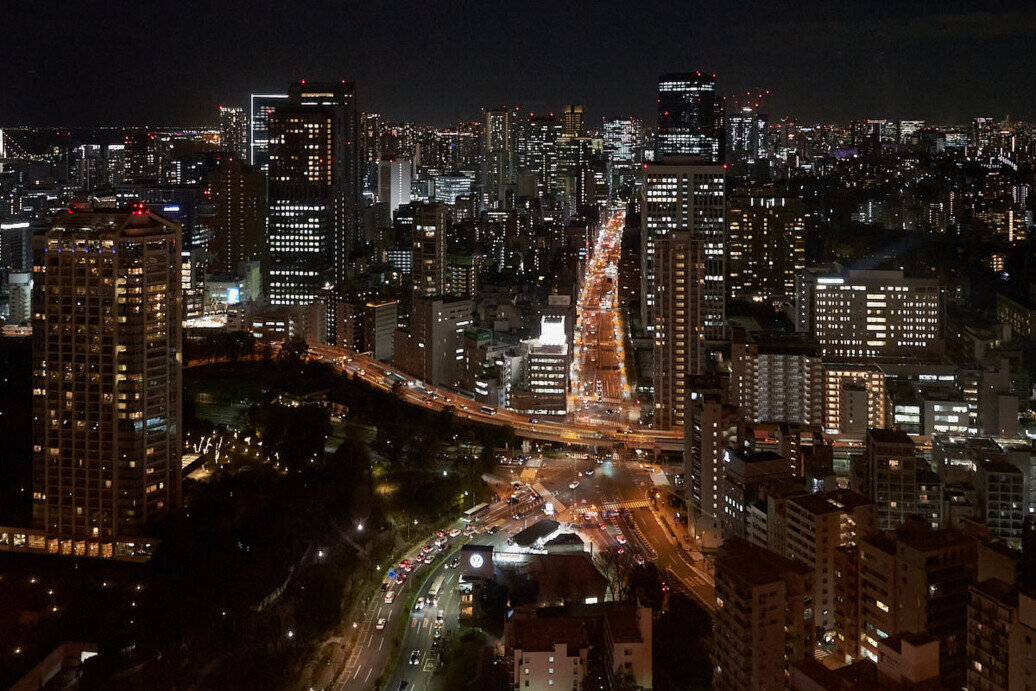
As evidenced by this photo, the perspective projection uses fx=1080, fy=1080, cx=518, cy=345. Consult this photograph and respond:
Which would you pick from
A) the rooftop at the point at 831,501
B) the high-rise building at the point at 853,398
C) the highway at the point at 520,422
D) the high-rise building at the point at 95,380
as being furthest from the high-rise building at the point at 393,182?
the rooftop at the point at 831,501

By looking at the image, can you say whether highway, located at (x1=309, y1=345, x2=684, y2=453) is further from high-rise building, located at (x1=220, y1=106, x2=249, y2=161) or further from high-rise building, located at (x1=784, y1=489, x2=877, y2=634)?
high-rise building, located at (x1=220, y1=106, x2=249, y2=161)

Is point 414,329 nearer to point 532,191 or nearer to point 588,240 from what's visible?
point 588,240

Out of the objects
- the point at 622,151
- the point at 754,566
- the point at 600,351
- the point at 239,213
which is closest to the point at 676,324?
the point at 600,351

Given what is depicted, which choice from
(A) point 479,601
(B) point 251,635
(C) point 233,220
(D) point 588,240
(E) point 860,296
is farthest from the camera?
(D) point 588,240

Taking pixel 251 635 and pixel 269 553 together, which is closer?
pixel 251 635

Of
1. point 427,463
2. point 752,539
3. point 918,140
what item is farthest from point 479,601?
point 918,140

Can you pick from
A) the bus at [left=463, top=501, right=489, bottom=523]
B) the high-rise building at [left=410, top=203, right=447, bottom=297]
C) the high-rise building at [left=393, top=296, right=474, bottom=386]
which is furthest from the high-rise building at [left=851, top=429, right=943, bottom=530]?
the high-rise building at [left=410, top=203, right=447, bottom=297]

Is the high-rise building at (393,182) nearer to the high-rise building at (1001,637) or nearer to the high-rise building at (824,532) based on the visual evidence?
the high-rise building at (824,532)

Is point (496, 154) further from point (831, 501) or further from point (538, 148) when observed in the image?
point (831, 501)
